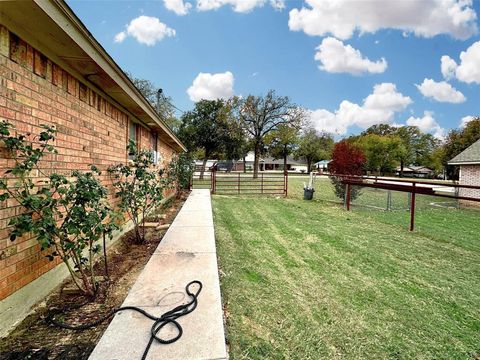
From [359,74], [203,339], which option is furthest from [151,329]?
[359,74]

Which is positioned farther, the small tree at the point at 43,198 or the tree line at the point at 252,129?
the tree line at the point at 252,129

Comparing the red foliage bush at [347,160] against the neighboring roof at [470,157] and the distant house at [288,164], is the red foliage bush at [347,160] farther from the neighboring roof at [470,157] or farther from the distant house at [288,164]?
the distant house at [288,164]

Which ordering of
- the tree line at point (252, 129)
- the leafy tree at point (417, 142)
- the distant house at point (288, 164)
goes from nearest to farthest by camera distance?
1. the tree line at point (252, 129)
2. the leafy tree at point (417, 142)
3. the distant house at point (288, 164)

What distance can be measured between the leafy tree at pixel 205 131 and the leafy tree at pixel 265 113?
12.9 feet

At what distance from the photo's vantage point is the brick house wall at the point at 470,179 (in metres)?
11.6

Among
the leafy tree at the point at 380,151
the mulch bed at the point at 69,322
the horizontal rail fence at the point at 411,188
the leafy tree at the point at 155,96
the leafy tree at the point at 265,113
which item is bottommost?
the mulch bed at the point at 69,322

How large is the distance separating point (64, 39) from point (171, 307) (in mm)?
2487

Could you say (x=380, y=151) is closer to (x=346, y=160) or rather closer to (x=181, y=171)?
(x=346, y=160)

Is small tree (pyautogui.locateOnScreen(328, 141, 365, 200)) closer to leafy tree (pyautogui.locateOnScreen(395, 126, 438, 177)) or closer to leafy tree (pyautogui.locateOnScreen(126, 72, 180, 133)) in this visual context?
leafy tree (pyautogui.locateOnScreen(126, 72, 180, 133))

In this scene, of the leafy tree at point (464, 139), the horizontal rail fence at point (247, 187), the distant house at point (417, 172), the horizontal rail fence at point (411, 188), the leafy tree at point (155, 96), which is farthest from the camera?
the distant house at point (417, 172)

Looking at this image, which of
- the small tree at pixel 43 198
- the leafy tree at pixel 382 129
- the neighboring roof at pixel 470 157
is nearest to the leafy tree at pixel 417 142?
the leafy tree at pixel 382 129

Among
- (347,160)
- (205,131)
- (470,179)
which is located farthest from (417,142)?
(347,160)

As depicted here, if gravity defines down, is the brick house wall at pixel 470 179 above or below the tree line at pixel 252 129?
below

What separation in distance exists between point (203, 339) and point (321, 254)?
2.82m
